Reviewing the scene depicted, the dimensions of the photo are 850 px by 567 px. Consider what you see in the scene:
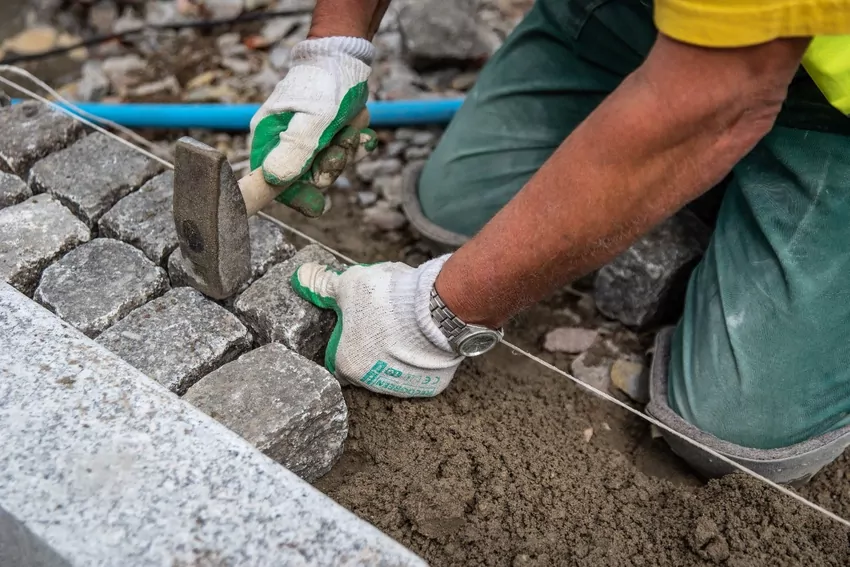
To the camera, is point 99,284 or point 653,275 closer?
point 99,284

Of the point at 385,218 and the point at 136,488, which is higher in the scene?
the point at 136,488

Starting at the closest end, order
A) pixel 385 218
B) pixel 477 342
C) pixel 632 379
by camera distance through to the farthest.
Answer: pixel 477 342, pixel 632 379, pixel 385 218

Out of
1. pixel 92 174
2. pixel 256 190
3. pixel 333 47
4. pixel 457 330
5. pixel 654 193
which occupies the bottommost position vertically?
pixel 92 174

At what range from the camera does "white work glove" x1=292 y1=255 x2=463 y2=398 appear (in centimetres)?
202

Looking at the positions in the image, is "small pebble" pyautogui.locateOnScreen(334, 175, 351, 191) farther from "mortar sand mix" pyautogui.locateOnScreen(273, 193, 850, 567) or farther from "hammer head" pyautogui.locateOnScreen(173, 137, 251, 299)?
"mortar sand mix" pyautogui.locateOnScreen(273, 193, 850, 567)

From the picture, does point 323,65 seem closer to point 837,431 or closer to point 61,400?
point 61,400

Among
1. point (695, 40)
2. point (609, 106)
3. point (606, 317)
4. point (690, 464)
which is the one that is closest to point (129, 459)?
point (609, 106)

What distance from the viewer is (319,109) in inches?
89.0

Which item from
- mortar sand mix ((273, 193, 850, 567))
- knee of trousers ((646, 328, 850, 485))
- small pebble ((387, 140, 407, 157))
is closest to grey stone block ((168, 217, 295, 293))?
mortar sand mix ((273, 193, 850, 567))

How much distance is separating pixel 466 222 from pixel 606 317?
624 mm

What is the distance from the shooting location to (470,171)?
2955mm

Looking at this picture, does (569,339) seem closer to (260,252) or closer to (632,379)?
(632,379)

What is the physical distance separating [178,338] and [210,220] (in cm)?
34

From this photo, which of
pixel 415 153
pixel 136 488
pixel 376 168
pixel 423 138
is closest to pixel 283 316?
pixel 136 488
